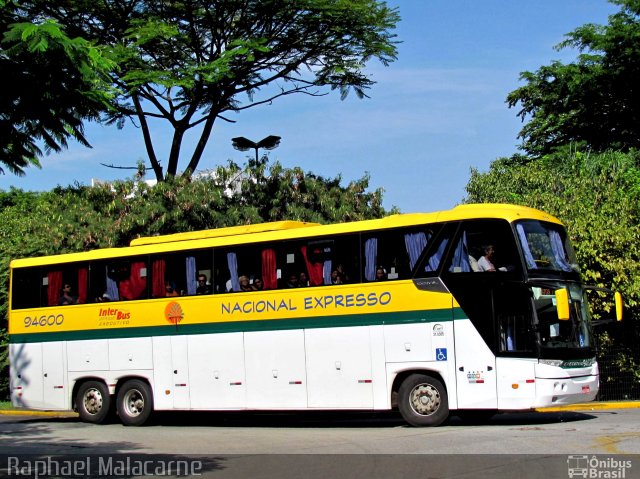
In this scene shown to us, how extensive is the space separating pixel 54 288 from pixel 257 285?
5.78 metres

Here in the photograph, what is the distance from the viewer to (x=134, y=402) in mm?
20547

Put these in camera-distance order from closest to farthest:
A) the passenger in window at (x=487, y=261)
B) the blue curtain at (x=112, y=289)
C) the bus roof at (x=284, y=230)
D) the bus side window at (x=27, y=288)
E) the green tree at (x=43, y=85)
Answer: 1. the green tree at (x=43, y=85)
2. the passenger in window at (x=487, y=261)
3. the bus roof at (x=284, y=230)
4. the blue curtain at (x=112, y=289)
5. the bus side window at (x=27, y=288)

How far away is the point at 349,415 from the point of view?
21.8 metres

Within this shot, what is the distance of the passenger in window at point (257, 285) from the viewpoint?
61.1 ft

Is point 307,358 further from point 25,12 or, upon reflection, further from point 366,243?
point 25,12

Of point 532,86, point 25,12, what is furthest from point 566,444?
point 532,86

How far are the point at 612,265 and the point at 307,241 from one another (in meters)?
8.88

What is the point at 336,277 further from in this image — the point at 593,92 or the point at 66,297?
the point at 593,92

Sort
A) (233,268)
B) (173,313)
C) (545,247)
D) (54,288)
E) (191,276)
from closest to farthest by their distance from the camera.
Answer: (545,247) < (233,268) < (191,276) < (173,313) < (54,288)

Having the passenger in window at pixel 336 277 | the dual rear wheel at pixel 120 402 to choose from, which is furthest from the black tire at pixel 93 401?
the passenger in window at pixel 336 277

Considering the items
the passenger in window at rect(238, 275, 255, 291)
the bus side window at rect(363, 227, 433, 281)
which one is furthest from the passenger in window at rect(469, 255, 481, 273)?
the passenger in window at rect(238, 275, 255, 291)

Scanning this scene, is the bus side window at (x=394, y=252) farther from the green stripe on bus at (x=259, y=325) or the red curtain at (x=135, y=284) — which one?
the red curtain at (x=135, y=284)

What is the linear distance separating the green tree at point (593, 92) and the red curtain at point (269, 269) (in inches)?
1159

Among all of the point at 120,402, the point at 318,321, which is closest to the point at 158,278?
the point at 120,402
